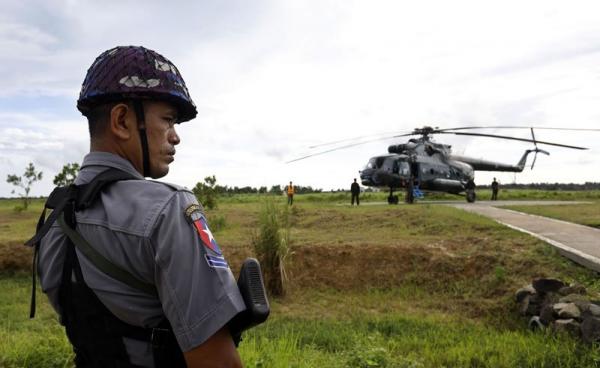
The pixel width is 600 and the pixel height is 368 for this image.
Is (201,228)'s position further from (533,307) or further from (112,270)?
(533,307)

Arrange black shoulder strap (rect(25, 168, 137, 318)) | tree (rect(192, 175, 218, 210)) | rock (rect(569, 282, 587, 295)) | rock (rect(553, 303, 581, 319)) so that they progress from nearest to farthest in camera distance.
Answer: black shoulder strap (rect(25, 168, 137, 318))
rock (rect(553, 303, 581, 319))
rock (rect(569, 282, 587, 295))
tree (rect(192, 175, 218, 210))

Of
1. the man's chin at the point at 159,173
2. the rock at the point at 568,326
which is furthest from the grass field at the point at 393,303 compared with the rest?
the man's chin at the point at 159,173

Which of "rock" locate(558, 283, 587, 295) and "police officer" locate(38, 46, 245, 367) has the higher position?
"police officer" locate(38, 46, 245, 367)

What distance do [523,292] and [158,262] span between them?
24.6 ft

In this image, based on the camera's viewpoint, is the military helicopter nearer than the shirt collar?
No

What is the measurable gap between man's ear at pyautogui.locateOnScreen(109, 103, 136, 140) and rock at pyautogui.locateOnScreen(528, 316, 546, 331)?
6.44 m

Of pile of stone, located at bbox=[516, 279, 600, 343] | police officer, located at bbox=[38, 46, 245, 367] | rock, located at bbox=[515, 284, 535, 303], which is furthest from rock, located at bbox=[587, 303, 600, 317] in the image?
police officer, located at bbox=[38, 46, 245, 367]

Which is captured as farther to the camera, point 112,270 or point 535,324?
point 535,324

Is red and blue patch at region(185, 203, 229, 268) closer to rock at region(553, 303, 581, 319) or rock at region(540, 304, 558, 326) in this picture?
rock at region(553, 303, 581, 319)

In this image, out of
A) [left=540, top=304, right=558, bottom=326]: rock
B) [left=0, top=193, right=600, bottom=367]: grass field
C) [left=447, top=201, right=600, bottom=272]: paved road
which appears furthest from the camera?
Result: [left=447, top=201, right=600, bottom=272]: paved road

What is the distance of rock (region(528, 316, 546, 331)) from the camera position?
6.66 m

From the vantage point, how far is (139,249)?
4.14ft

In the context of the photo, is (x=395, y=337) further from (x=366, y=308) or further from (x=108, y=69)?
(x=108, y=69)

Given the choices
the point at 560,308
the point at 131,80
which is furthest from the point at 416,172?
the point at 131,80
